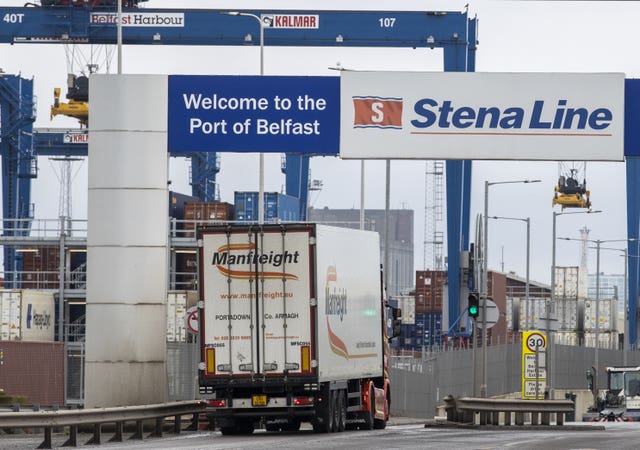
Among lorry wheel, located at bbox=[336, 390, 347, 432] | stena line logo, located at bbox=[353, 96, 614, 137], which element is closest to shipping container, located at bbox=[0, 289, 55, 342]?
stena line logo, located at bbox=[353, 96, 614, 137]

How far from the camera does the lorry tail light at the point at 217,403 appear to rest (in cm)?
2700

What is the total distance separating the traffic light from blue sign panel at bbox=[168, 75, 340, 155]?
7089 mm

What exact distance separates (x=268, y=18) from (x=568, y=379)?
25380 mm

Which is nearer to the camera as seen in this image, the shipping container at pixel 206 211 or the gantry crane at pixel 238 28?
the gantry crane at pixel 238 28

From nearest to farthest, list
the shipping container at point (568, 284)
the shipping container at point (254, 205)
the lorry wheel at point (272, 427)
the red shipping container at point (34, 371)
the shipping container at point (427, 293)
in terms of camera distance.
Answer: the lorry wheel at point (272, 427)
the red shipping container at point (34, 371)
the shipping container at point (254, 205)
the shipping container at point (568, 284)
the shipping container at point (427, 293)

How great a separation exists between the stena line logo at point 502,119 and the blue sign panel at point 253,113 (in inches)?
51.4

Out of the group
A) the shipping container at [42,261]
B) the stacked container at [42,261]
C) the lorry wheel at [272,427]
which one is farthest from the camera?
the stacked container at [42,261]

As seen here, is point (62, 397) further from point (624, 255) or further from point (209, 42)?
point (624, 255)

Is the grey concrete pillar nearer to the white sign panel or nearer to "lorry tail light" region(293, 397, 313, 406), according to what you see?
the white sign panel

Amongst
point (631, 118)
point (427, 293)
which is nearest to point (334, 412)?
point (631, 118)

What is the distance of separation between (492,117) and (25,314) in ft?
95.6

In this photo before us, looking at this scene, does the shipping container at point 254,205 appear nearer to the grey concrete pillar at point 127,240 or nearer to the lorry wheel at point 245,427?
the grey concrete pillar at point 127,240

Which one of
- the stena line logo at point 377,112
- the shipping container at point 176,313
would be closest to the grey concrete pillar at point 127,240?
the stena line logo at point 377,112

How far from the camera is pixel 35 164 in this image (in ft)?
258
